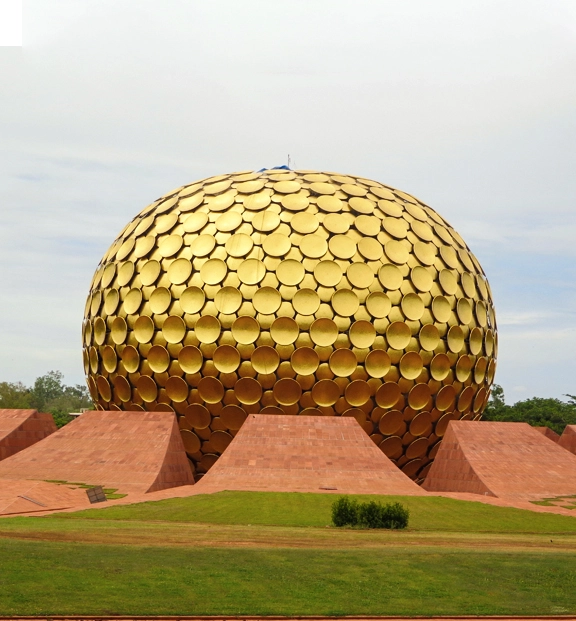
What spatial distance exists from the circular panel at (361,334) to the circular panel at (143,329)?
246 inches

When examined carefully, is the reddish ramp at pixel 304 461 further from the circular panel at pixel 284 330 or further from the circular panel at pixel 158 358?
the circular panel at pixel 158 358

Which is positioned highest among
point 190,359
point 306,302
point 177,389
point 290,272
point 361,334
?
point 290,272

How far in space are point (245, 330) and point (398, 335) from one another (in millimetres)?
4694

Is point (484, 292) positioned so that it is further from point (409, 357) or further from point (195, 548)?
point (195, 548)

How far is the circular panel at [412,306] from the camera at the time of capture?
91.2 ft

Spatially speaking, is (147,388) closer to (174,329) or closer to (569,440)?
(174,329)

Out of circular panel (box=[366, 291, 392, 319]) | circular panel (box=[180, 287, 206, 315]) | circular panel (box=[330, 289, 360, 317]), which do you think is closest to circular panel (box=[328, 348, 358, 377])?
circular panel (box=[330, 289, 360, 317])

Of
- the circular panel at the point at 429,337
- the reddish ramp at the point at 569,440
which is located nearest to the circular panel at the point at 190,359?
the circular panel at the point at 429,337

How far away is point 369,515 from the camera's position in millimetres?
18516

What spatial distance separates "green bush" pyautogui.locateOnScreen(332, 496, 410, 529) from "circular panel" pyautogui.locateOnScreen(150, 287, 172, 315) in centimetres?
1123

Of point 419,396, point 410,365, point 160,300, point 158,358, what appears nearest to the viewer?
point 410,365

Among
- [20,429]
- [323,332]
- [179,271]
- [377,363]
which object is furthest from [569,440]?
[20,429]

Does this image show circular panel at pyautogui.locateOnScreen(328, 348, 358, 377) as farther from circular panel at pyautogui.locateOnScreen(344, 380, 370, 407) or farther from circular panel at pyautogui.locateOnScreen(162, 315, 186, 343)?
circular panel at pyautogui.locateOnScreen(162, 315, 186, 343)

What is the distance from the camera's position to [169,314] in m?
27.8
